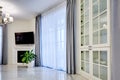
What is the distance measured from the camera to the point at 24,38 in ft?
34.6

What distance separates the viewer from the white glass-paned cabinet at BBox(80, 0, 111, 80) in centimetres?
343

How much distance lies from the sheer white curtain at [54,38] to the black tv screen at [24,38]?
1.28m

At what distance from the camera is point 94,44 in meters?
4.16

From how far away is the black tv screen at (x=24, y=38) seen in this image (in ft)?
33.7

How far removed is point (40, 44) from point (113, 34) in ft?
22.5

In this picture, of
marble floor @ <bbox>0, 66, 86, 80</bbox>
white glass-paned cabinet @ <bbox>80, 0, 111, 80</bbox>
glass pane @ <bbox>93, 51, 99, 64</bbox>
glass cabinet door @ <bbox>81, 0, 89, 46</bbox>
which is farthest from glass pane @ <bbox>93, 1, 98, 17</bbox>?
marble floor @ <bbox>0, 66, 86, 80</bbox>

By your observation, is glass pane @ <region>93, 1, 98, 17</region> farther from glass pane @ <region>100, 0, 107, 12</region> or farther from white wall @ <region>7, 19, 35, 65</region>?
white wall @ <region>7, 19, 35, 65</region>

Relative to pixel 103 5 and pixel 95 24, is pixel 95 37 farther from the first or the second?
pixel 103 5

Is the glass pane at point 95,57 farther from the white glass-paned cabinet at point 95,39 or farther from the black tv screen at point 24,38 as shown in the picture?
the black tv screen at point 24,38

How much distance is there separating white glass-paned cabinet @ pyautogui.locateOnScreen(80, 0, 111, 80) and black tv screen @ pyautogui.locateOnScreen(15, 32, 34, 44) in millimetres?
5375

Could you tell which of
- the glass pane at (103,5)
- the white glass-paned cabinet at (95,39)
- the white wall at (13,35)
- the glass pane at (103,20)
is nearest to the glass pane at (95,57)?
the white glass-paned cabinet at (95,39)

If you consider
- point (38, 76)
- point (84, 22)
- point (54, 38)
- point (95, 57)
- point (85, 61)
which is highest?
point (84, 22)

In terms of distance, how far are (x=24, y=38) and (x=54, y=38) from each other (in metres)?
3.23

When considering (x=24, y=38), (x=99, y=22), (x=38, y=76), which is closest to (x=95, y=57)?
(x=99, y=22)
